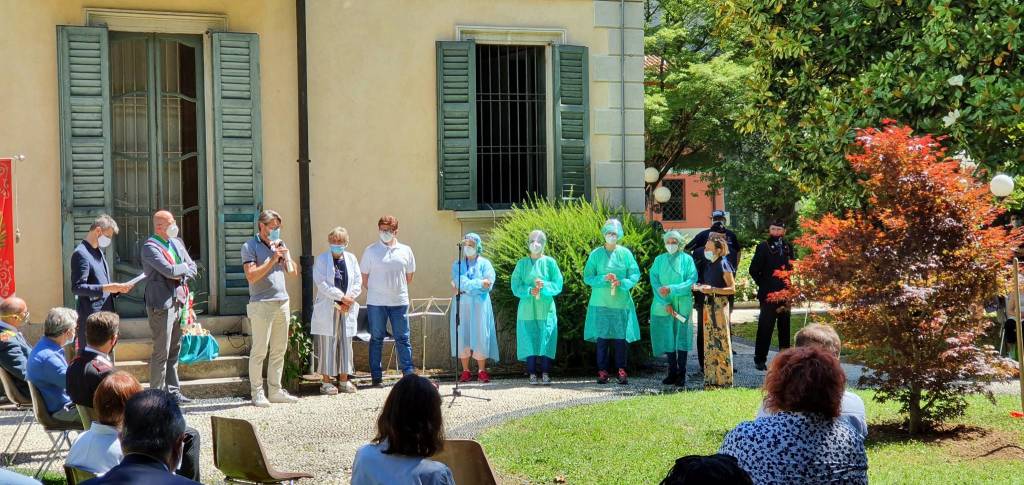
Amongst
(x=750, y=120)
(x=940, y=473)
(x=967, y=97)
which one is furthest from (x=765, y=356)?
(x=940, y=473)

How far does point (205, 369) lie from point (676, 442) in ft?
17.6

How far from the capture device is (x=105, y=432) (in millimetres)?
5797

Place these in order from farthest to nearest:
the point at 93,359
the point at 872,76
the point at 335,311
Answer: the point at 335,311 → the point at 872,76 → the point at 93,359

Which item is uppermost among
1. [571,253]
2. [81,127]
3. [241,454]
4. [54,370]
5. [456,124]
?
[456,124]

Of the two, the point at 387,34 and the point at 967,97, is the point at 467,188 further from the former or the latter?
the point at 967,97

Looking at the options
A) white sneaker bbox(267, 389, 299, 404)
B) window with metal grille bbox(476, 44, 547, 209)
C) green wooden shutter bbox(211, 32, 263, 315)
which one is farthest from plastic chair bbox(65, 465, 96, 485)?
window with metal grille bbox(476, 44, 547, 209)

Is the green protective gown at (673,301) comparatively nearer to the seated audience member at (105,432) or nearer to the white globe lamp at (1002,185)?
the white globe lamp at (1002,185)

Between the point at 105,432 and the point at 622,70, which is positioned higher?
the point at 622,70

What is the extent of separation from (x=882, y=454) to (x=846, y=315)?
3.83 ft

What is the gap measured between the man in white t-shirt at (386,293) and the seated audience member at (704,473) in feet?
30.3

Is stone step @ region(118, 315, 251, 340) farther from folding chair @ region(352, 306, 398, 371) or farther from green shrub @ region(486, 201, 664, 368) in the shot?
green shrub @ region(486, 201, 664, 368)

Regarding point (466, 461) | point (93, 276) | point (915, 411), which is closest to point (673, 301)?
point (915, 411)

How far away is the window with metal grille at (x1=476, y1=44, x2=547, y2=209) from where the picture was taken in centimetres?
1420

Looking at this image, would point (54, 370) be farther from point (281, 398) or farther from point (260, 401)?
point (281, 398)
